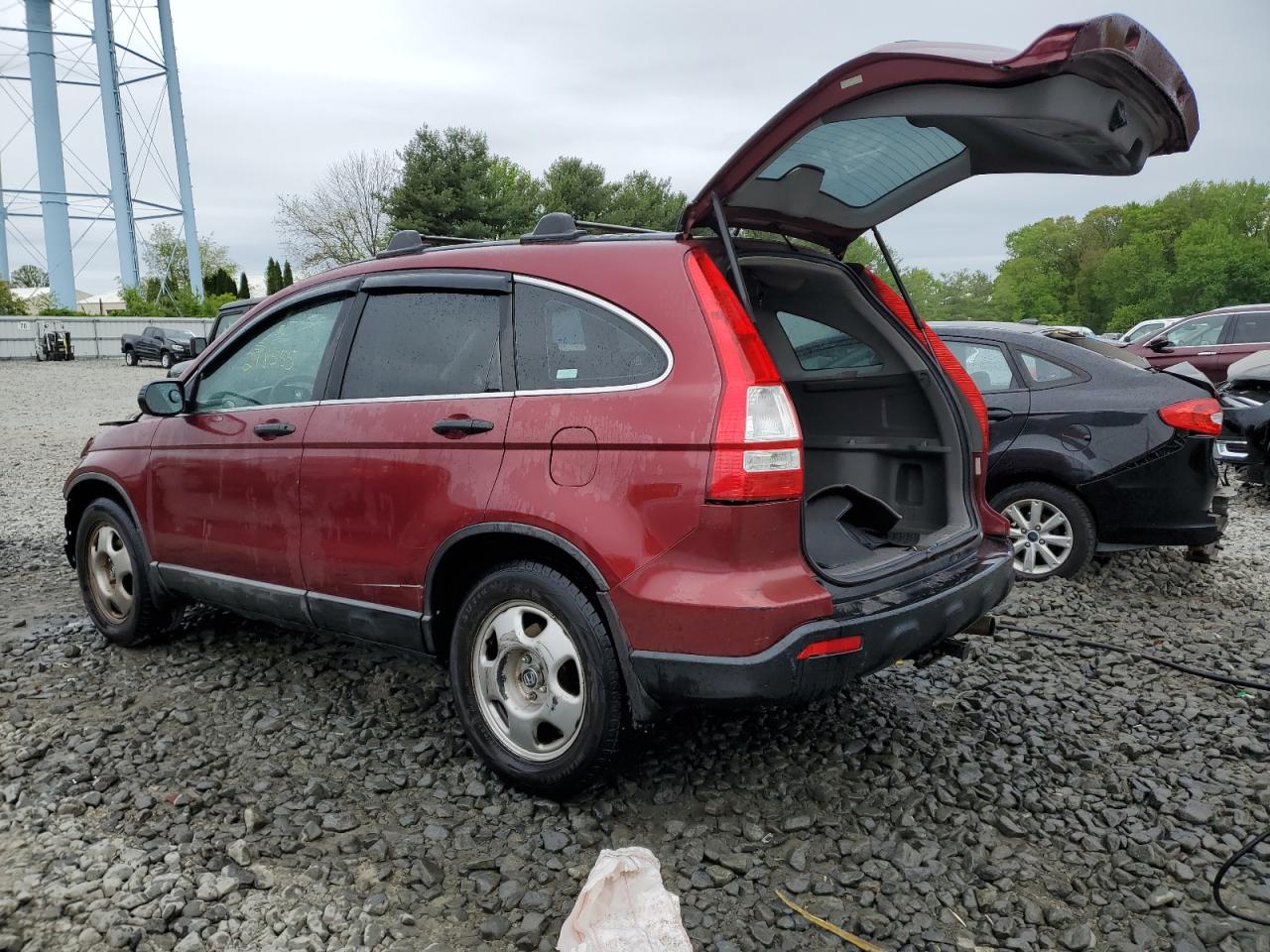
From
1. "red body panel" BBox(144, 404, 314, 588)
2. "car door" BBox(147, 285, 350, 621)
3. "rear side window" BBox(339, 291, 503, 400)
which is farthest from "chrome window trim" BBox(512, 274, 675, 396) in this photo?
"red body panel" BBox(144, 404, 314, 588)

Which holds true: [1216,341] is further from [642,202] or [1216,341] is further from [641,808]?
[642,202]

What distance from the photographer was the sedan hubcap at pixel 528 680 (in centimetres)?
290

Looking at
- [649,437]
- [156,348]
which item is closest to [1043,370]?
[649,437]

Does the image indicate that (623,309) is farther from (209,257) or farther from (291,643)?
(209,257)

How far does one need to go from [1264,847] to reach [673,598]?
1.99 metres

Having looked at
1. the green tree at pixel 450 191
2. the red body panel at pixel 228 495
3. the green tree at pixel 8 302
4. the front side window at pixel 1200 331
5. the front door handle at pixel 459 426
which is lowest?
the red body panel at pixel 228 495

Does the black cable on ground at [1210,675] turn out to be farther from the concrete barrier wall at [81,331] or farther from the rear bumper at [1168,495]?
the concrete barrier wall at [81,331]

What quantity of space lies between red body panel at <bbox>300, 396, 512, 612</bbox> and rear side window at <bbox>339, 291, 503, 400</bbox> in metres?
0.07

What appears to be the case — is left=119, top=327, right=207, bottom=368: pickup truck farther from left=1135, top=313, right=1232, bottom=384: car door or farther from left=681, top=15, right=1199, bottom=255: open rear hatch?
left=681, top=15, right=1199, bottom=255: open rear hatch

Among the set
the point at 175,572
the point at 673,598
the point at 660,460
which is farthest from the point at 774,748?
the point at 175,572

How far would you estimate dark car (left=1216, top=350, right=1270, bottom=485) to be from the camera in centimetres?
793

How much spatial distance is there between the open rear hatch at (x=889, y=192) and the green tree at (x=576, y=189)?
1993 inches

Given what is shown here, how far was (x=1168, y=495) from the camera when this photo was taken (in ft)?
16.9

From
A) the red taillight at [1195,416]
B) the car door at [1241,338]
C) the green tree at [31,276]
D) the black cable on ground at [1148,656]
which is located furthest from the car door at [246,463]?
the green tree at [31,276]
